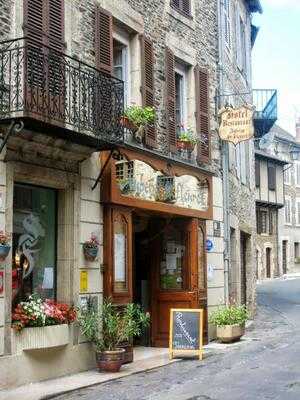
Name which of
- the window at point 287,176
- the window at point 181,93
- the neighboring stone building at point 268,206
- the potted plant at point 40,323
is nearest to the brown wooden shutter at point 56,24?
the potted plant at point 40,323

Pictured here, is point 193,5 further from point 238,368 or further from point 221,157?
point 238,368

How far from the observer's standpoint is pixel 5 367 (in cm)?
916

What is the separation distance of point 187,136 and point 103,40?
325 centimetres

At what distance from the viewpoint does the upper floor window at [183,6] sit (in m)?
14.9

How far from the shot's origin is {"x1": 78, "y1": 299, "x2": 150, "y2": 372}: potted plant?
34.8ft

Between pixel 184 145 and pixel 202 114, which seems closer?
pixel 184 145

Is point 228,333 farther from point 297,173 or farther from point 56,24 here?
point 297,173

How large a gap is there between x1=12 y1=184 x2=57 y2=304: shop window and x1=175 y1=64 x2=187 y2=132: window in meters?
4.92

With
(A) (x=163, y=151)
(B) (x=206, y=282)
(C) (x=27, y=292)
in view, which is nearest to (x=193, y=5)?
(A) (x=163, y=151)

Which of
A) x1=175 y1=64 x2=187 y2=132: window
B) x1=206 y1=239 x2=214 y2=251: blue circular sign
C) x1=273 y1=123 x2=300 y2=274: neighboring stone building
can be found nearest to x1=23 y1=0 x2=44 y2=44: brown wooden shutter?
x1=175 y1=64 x2=187 y2=132: window

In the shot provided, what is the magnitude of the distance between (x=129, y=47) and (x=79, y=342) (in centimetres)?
567

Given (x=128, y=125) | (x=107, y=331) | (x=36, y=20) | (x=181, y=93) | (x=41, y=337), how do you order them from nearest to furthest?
(x=41, y=337), (x=36, y=20), (x=107, y=331), (x=128, y=125), (x=181, y=93)

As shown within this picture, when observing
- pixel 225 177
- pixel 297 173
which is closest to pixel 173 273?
pixel 225 177

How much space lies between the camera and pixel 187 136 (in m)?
14.5
